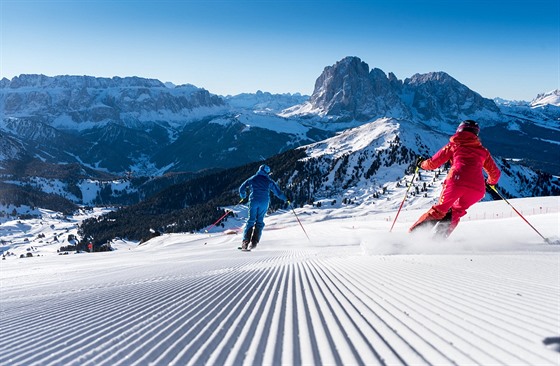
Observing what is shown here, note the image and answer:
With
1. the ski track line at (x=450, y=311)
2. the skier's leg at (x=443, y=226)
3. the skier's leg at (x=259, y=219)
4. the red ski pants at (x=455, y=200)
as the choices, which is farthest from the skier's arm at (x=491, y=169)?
the skier's leg at (x=259, y=219)

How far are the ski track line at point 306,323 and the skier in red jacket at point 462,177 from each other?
386 cm

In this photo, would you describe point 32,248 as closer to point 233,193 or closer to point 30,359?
point 233,193

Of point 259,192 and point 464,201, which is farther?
point 259,192

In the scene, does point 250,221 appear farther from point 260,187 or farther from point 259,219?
point 260,187

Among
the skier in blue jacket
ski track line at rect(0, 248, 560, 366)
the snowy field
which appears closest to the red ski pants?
the snowy field

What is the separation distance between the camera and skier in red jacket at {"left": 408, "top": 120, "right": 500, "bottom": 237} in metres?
9.85

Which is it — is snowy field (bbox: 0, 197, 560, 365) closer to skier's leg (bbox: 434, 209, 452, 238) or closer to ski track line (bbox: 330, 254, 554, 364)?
ski track line (bbox: 330, 254, 554, 364)

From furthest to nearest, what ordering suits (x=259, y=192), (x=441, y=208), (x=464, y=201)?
(x=259, y=192), (x=441, y=208), (x=464, y=201)

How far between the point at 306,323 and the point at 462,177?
25.2 feet

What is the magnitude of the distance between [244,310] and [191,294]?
1.55 meters

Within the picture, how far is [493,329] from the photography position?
127 inches

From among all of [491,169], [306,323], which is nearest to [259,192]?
[491,169]

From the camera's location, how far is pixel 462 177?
988cm

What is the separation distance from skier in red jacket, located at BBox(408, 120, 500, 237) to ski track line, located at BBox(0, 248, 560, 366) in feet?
12.7
